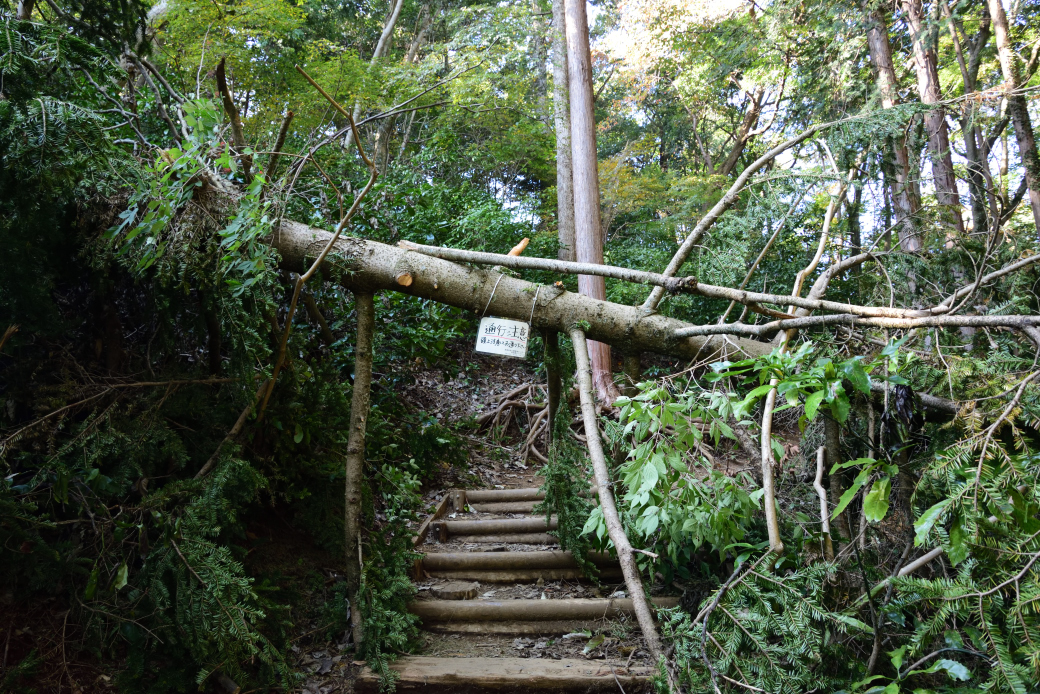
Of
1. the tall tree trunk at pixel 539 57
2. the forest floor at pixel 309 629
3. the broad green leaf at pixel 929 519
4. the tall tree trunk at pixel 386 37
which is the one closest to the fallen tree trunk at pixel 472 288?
the forest floor at pixel 309 629

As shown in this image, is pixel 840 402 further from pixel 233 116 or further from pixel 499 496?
pixel 499 496

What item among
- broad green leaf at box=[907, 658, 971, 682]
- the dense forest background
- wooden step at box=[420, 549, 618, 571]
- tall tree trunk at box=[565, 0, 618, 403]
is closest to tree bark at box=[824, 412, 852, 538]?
the dense forest background

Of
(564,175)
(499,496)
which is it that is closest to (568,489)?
(499,496)

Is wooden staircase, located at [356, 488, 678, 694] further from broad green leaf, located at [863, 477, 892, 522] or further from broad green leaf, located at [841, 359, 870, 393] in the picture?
broad green leaf, located at [841, 359, 870, 393]

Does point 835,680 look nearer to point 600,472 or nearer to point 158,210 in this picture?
point 600,472

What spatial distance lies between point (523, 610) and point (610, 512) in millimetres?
1137

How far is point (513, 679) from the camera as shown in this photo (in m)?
2.96

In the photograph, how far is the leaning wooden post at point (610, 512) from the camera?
8.93ft

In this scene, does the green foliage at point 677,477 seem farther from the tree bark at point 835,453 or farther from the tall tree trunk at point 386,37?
the tall tree trunk at point 386,37

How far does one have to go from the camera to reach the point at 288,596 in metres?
3.45

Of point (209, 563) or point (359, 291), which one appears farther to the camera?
point (359, 291)

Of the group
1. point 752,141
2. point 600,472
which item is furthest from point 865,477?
point 752,141

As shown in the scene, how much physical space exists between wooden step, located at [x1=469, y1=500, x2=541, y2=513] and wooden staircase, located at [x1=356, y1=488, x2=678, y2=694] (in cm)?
17

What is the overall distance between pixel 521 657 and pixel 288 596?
4.65 ft
